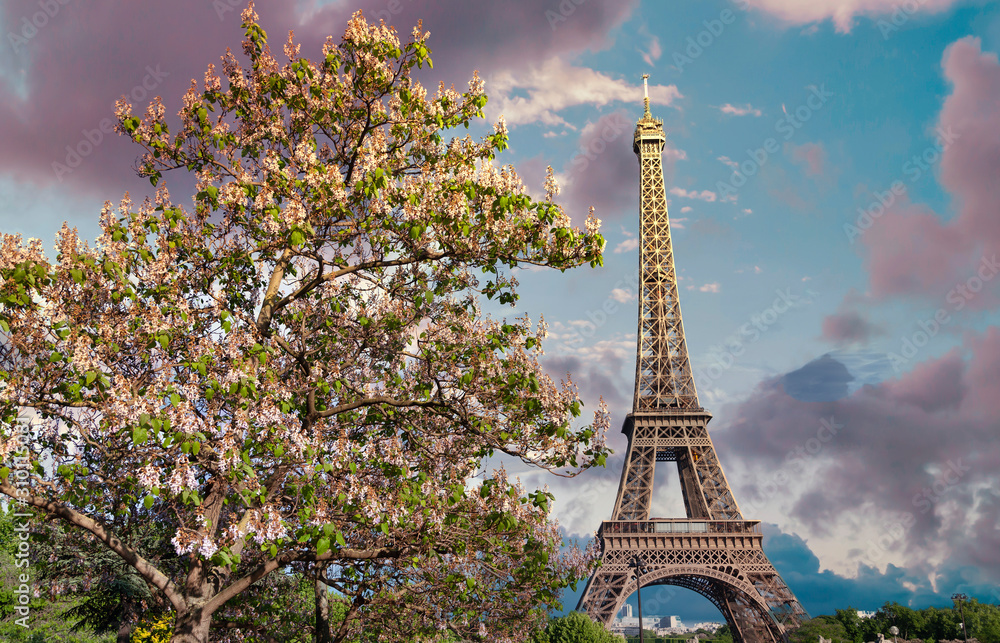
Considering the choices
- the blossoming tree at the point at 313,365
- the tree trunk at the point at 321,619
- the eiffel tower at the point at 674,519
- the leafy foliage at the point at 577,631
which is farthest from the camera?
the eiffel tower at the point at 674,519

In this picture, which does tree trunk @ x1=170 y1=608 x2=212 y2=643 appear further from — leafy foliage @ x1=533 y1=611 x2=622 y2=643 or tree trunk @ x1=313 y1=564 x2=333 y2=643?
leafy foliage @ x1=533 y1=611 x2=622 y2=643

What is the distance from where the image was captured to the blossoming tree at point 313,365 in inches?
249

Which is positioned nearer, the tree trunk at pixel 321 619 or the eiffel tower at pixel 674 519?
the tree trunk at pixel 321 619

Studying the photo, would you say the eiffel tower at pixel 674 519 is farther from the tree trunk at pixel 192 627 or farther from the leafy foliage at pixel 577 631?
the tree trunk at pixel 192 627

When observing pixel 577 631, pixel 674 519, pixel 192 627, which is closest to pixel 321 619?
pixel 192 627

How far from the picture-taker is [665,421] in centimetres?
5341

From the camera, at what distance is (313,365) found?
353 inches

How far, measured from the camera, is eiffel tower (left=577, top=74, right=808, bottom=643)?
46.6 metres

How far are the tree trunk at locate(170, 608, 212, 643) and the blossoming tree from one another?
1.1 inches

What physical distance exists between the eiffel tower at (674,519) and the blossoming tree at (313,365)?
4142 centimetres

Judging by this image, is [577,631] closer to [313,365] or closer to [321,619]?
[321,619]

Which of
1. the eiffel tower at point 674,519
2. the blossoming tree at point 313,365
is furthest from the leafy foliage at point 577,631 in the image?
the blossoming tree at point 313,365

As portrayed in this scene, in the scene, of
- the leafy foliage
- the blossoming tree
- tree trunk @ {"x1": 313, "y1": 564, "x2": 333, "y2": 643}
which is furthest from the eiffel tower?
the blossoming tree

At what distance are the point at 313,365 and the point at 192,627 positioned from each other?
361 centimetres
